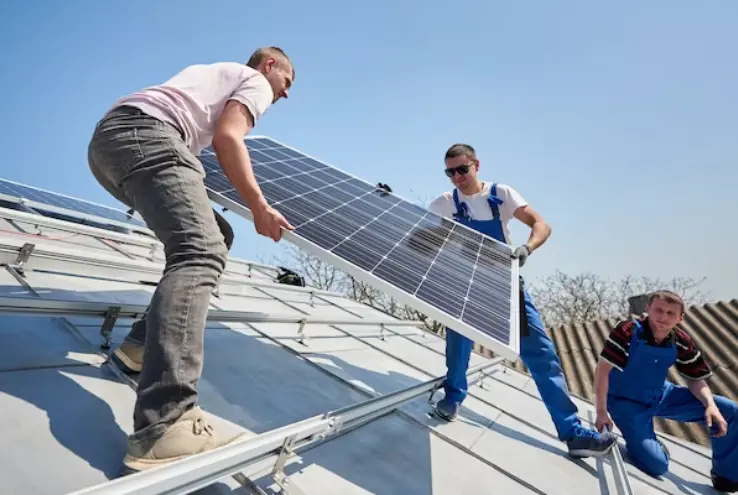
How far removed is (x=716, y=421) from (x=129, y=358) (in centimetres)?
472

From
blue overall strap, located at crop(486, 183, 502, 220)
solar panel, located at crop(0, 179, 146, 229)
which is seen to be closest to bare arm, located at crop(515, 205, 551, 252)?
blue overall strap, located at crop(486, 183, 502, 220)

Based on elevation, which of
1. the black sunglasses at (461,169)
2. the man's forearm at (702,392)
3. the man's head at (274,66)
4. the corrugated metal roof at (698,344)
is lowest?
the corrugated metal roof at (698,344)

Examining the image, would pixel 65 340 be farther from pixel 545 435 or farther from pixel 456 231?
pixel 545 435

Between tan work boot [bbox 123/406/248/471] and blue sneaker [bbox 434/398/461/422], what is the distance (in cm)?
219

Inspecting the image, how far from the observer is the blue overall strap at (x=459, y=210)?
4680 mm

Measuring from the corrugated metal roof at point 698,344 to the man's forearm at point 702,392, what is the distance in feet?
10.5

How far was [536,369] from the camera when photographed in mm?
3635

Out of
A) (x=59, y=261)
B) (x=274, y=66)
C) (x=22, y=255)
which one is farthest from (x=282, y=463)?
(x=59, y=261)

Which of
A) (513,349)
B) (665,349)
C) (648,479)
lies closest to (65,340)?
(513,349)

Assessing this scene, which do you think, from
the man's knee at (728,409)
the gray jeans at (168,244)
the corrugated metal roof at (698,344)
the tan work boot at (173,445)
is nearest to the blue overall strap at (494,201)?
the man's knee at (728,409)

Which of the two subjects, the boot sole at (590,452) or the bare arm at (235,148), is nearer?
A: the bare arm at (235,148)

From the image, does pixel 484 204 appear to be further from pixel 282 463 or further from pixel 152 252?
pixel 152 252

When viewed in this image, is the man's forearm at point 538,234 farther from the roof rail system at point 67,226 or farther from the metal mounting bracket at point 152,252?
the metal mounting bracket at point 152,252

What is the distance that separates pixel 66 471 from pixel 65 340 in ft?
3.91
